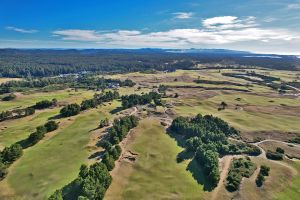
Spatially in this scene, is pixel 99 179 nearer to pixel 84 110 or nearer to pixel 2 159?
pixel 2 159

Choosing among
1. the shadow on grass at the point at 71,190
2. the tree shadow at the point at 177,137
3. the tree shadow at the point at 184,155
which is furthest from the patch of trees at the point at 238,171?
the shadow on grass at the point at 71,190

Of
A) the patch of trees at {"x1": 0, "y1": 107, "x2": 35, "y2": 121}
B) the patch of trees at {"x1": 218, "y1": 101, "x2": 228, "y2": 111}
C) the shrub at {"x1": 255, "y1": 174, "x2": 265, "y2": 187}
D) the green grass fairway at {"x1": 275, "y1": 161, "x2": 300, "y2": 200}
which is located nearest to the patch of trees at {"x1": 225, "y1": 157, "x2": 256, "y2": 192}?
the shrub at {"x1": 255, "y1": 174, "x2": 265, "y2": 187}

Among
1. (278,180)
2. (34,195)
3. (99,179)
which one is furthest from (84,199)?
(278,180)

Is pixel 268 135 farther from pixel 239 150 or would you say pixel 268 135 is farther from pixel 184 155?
pixel 184 155

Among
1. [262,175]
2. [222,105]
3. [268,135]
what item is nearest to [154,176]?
[262,175]

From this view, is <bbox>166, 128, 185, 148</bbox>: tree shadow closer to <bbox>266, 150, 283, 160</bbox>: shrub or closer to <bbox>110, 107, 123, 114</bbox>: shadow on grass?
<bbox>266, 150, 283, 160</bbox>: shrub
